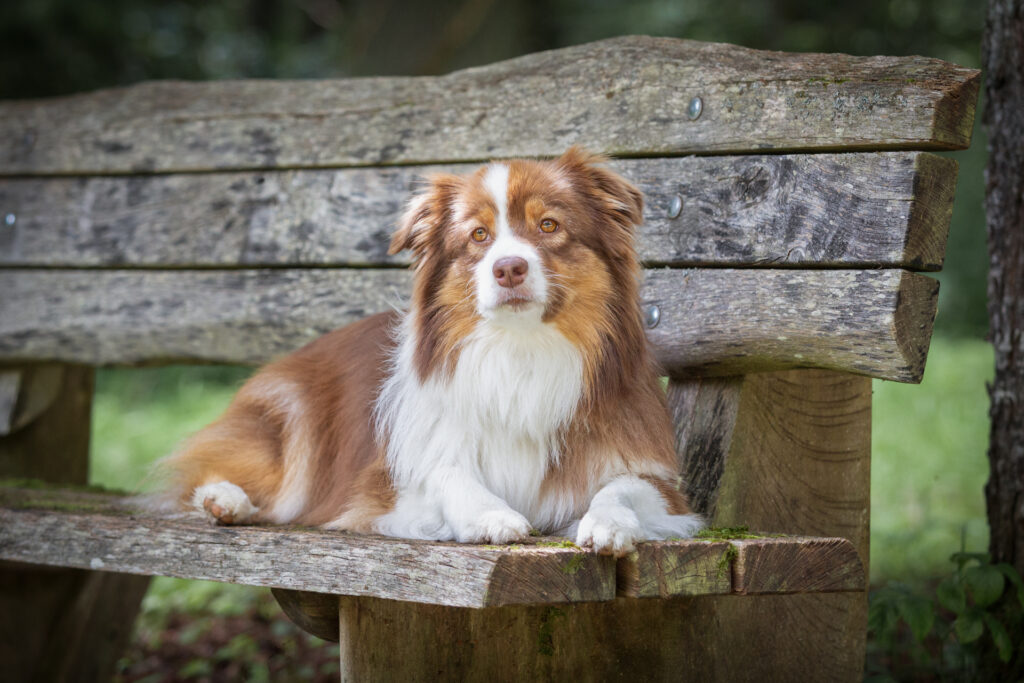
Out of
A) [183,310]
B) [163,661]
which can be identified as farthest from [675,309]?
[163,661]

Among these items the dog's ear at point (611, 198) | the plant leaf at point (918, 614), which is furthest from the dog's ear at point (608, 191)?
the plant leaf at point (918, 614)

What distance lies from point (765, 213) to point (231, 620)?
12.6 ft

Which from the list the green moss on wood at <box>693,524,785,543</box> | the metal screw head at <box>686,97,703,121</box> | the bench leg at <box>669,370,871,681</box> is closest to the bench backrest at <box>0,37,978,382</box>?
the metal screw head at <box>686,97,703,121</box>

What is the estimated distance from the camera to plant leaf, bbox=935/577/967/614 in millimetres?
3275

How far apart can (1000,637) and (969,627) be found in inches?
4.1

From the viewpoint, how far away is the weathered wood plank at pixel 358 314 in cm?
Answer: 280

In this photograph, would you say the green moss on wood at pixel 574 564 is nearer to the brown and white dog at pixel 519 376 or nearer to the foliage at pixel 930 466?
the brown and white dog at pixel 519 376

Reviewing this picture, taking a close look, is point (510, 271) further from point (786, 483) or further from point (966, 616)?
point (966, 616)

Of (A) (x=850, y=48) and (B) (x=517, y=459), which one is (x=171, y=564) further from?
(A) (x=850, y=48)

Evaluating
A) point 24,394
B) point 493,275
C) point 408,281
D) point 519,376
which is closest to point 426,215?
point 493,275

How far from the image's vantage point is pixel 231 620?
5621 mm

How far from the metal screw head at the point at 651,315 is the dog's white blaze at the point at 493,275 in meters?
0.64

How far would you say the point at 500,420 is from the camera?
2889 millimetres

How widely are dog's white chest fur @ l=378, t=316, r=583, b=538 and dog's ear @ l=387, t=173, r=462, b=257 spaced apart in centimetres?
36
